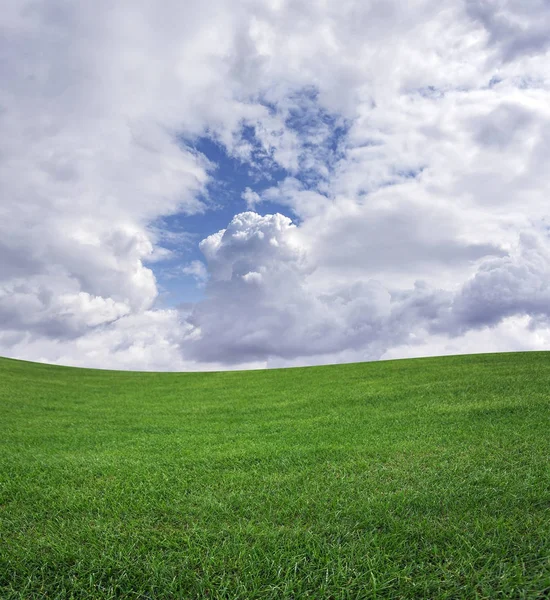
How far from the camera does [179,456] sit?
6816 mm

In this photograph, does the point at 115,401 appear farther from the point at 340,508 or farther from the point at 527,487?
the point at 527,487

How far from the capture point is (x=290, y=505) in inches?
173

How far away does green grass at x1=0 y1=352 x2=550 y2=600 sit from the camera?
10.5 feet

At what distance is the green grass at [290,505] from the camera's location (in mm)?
3201

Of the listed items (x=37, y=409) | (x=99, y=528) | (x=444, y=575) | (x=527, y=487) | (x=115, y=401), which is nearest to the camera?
(x=444, y=575)

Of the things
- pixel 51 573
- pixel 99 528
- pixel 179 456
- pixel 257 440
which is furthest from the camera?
pixel 257 440

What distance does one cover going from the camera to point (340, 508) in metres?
4.29

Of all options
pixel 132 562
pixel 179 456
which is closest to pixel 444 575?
pixel 132 562

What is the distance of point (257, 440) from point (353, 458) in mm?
2265

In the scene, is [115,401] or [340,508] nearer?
[340,508]

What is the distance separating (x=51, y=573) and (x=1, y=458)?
4700 mm

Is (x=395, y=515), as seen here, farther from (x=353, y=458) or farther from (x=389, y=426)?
(x=389, y=426)

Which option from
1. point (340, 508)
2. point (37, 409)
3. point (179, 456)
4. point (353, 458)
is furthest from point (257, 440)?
point (37, 409)

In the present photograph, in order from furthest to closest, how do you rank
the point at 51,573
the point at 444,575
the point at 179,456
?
the point at 179,456
the point at 51,573
the point at 444,575
